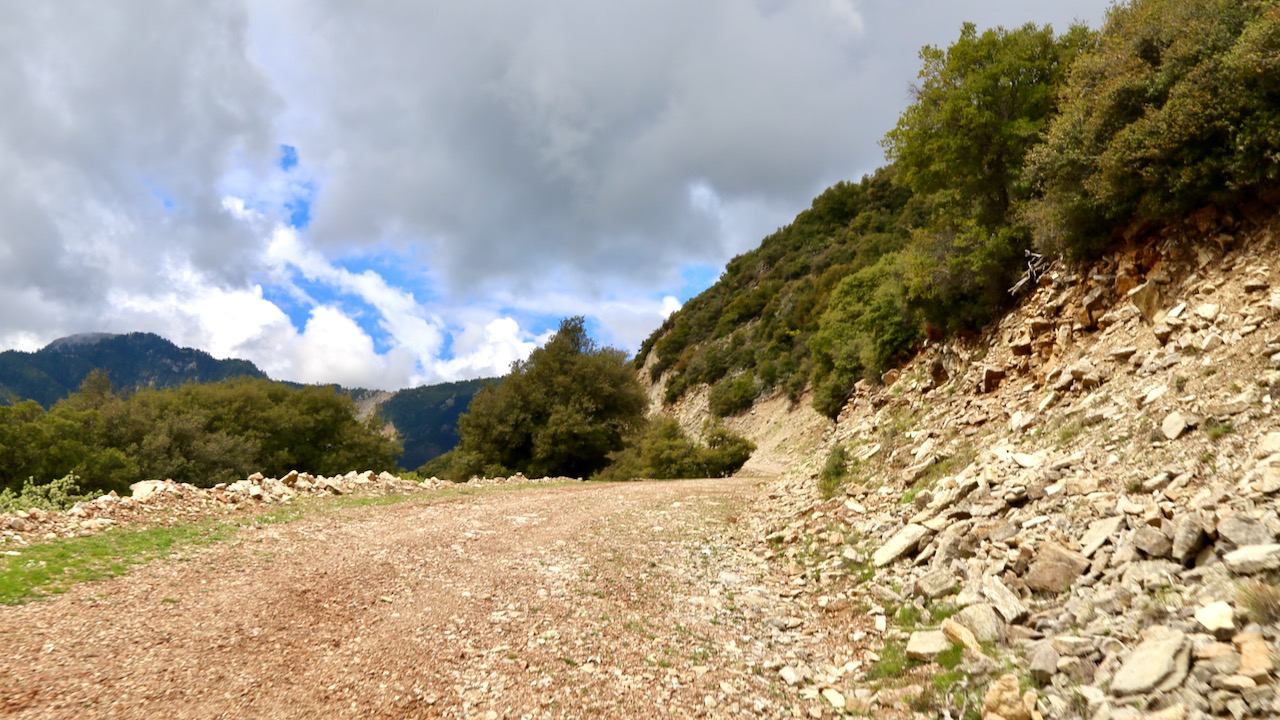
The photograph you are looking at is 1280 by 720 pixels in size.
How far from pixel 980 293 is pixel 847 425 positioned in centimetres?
604

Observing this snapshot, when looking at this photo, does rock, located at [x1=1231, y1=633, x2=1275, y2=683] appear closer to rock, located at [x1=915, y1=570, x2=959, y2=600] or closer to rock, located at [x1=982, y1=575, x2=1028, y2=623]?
rock, located at [x1=982, y1=575, x2=1028, y2=623]

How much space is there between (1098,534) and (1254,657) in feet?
7.60

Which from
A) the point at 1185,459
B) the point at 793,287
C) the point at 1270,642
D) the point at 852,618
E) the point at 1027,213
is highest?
the point at 793,287

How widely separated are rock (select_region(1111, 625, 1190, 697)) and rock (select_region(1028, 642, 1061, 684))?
425 millimetres

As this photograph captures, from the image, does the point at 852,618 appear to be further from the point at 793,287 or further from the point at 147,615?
the point at 793,287

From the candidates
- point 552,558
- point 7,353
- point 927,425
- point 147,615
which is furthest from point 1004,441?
point 7,353

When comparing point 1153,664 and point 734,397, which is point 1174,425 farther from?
point 734,397

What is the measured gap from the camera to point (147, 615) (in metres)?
5.83

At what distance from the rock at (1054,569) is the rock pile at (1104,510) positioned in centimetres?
2

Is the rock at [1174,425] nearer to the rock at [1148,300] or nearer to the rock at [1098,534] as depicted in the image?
the rock at [1098,534]

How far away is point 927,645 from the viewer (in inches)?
213

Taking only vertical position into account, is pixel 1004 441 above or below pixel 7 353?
below

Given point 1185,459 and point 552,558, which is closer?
point 1185,459

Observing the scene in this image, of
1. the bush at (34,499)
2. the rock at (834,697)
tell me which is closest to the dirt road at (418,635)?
the rock at (834,697)
